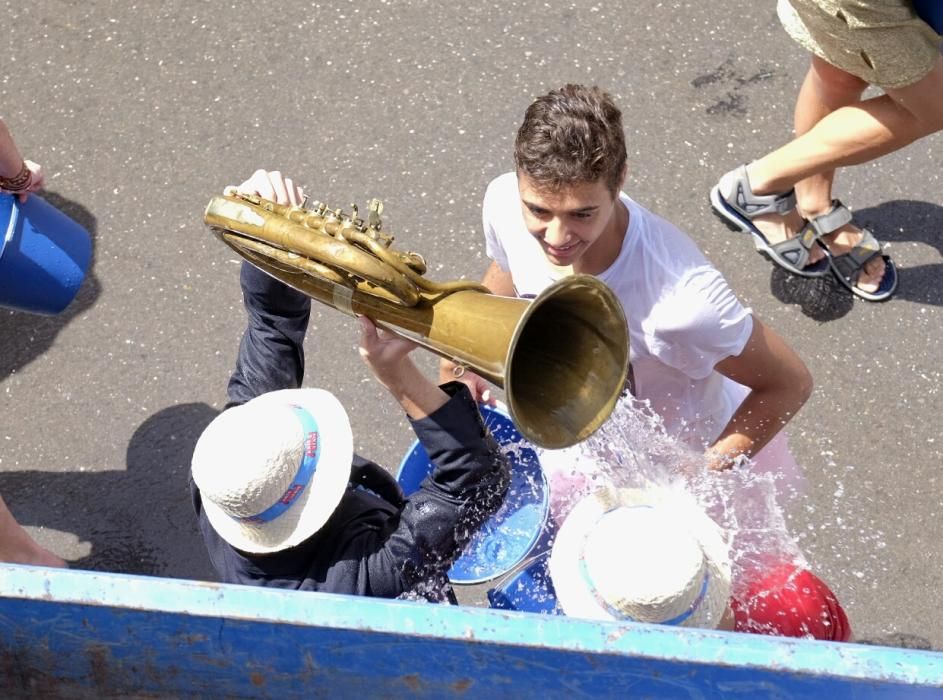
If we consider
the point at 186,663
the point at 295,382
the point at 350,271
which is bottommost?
the point at 186,663

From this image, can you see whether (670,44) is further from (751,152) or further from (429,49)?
(429,49)

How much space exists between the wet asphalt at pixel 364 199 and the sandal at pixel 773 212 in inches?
2.4

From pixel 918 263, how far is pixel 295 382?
2382 mm

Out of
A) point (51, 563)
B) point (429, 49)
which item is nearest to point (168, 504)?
point (51, 563)

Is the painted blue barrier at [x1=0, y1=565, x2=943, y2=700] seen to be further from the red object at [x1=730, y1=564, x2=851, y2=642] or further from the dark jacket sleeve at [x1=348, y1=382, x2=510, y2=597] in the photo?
the red object at [x1=730, y1=564, x2=851, y2=642]

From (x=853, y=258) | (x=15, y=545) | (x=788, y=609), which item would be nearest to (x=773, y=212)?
(x=853, y=258)

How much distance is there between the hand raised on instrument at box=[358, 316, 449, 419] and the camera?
2035mm

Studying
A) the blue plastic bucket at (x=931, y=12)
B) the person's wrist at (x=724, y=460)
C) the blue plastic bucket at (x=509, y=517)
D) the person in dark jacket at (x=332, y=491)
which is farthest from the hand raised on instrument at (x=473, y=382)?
the blue plastic bucket at (x=931, y=12)

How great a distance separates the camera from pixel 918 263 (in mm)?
3516

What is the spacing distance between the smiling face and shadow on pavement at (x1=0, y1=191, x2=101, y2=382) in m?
2.10

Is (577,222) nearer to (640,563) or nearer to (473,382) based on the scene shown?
(473,382)

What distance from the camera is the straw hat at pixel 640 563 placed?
178cm

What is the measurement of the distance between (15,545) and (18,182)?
3.51 feet

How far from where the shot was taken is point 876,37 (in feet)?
9.05
